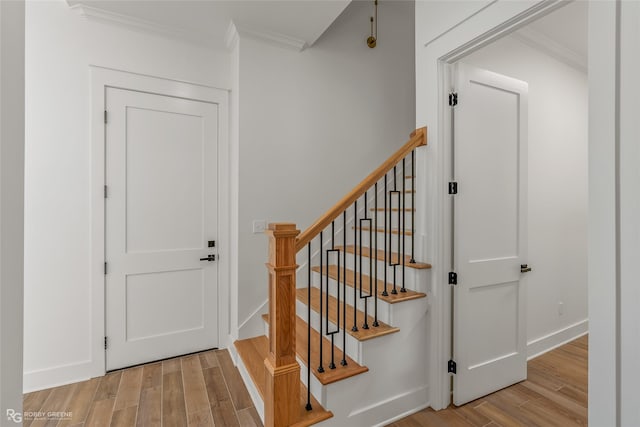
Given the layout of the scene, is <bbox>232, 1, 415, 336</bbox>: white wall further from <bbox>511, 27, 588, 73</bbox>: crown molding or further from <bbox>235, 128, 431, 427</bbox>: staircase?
<bbox>511, 27, 588, 73</bbox>: crown molding

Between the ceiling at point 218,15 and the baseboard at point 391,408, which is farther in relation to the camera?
the ceiling at point 218,15

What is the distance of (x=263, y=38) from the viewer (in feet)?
8.65

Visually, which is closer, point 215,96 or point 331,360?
point 331,360

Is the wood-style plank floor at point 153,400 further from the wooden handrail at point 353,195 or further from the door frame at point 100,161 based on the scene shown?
the wooden handrail at point 353,195

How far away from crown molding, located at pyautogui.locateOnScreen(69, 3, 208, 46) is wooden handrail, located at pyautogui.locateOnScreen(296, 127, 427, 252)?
200cm

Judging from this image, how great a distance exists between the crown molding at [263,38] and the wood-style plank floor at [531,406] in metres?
3.02

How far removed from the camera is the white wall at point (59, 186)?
221cm

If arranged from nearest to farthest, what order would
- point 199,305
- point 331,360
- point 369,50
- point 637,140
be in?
point 637,140 → point 331,360 → point 199,305 → point 369,50

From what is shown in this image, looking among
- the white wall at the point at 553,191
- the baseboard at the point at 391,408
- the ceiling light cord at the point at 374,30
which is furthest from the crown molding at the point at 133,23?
the baseboard at the point at 391,408

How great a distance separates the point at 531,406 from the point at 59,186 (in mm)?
3683

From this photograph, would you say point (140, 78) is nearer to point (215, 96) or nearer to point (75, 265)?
point (215, 96)

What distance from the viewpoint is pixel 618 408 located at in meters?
1.03

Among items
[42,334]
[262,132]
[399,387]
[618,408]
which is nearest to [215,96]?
[262,132]

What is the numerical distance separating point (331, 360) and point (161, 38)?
2.84 metres
